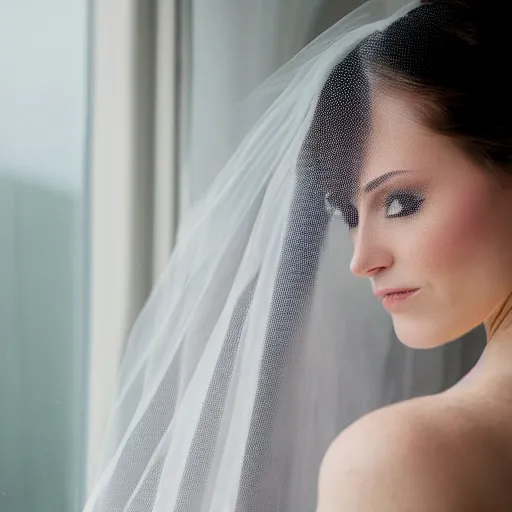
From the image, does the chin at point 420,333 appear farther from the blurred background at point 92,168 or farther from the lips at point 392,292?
the blurred background at point 92,168

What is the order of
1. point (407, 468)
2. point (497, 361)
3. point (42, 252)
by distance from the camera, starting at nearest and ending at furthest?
point (407, 468), point (497, 361), point (42, 252)

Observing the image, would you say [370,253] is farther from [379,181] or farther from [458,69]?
[458,69]

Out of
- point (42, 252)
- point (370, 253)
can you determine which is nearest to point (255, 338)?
point (370, 253)

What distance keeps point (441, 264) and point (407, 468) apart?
0.67 ft

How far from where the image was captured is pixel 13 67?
0.78m

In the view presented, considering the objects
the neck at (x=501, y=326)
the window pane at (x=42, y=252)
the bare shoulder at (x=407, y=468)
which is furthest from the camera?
the window pane at (x=42, y=252)

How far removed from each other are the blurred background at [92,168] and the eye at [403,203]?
196mm

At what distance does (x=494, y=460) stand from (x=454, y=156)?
0.26m

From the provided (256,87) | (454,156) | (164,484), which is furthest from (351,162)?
(164,484)

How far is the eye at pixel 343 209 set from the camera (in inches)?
27.5

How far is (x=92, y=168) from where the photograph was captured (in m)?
0.83

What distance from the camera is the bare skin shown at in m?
0.56

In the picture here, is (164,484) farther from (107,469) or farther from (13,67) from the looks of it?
(13,67)

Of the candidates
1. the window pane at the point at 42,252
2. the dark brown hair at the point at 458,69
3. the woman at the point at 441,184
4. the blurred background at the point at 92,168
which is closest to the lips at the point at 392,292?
the woman at the point at 441,184
